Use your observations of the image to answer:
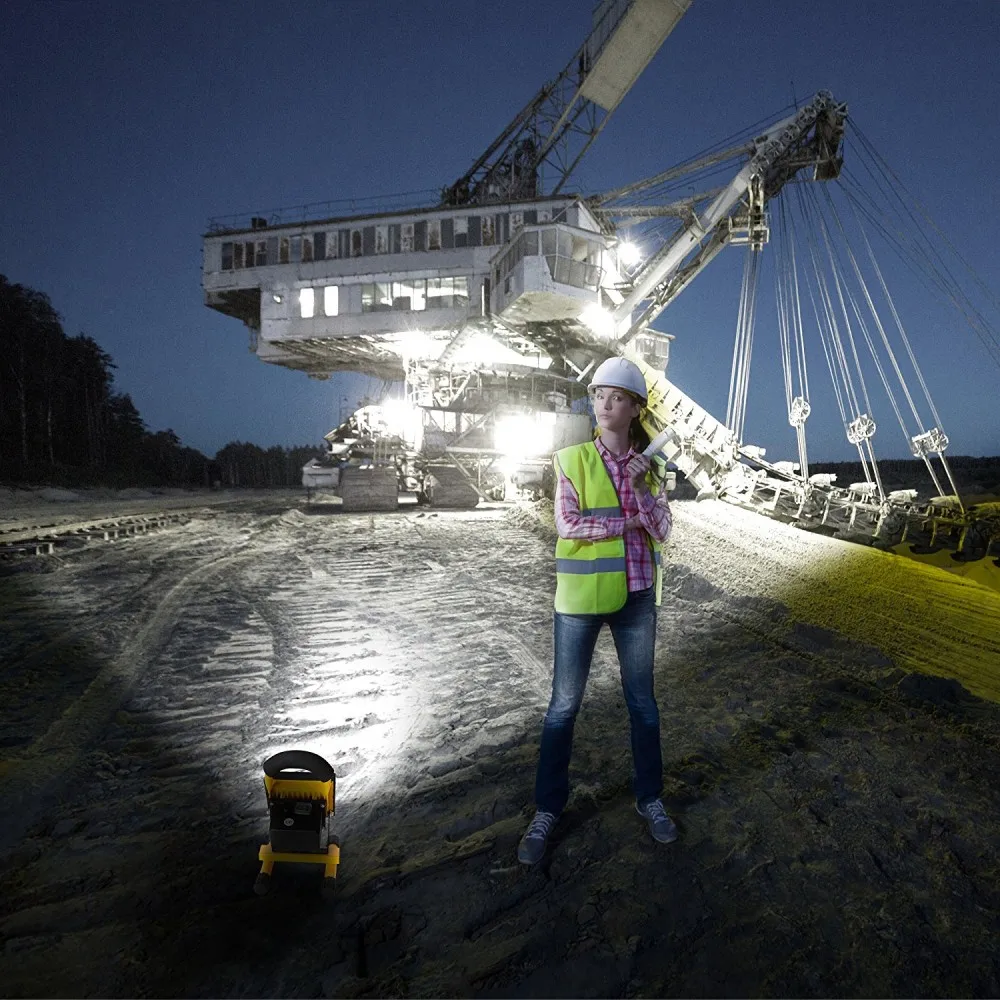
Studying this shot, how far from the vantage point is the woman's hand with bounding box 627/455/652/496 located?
2.68 meters

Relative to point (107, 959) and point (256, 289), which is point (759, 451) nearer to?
point (107, 959)

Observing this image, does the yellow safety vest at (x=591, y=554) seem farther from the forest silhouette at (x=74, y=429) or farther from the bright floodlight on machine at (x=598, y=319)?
the forest silhouette at (x=74, y=429)

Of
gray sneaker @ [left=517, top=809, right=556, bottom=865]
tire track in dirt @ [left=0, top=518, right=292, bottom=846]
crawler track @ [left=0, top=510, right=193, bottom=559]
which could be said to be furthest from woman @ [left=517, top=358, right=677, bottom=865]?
crawler track @ [left=0, top=510, right=193, bottom=559]

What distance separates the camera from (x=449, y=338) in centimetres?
3216

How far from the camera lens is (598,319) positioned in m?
25.1

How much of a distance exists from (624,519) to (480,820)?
6.11 feet

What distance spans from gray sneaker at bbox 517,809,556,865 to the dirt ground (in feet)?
0.20

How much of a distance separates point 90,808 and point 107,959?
124cm

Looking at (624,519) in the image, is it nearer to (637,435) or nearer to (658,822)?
(637,435)

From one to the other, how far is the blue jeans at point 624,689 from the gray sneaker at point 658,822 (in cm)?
6

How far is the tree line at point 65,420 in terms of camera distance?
127 feet

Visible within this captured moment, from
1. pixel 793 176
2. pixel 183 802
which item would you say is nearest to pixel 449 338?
pixel 793 176

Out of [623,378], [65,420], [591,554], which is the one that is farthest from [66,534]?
[65,420]

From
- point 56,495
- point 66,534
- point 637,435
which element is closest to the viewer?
point 637,435
